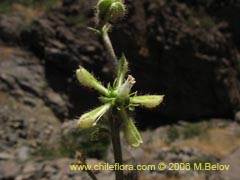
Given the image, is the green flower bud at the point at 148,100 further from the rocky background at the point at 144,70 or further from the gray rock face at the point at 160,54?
the gray rock face at the point at 160,54

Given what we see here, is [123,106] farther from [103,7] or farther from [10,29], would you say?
[10,29]

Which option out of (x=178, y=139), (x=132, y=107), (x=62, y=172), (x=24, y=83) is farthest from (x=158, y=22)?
(x=132, y=107)

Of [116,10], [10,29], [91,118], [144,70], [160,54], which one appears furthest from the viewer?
[10,29]

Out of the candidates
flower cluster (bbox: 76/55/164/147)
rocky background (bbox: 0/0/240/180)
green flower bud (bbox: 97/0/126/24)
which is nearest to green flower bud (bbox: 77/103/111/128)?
flower cluster (bbox: 76/55/164/147)

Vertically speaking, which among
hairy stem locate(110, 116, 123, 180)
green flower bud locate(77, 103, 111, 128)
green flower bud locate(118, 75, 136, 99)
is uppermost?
green flower bud locate(118, 75, 136, 99)

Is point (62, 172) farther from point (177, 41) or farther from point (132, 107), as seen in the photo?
point (132, 107)

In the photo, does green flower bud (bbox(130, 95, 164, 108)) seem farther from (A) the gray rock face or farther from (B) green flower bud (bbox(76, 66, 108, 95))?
(A) the gray rock face

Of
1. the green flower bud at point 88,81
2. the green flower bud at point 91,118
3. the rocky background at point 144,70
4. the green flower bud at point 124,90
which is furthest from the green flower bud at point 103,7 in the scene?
the rocky background at point 144,70

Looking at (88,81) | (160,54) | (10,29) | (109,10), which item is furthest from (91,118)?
(10,29)
